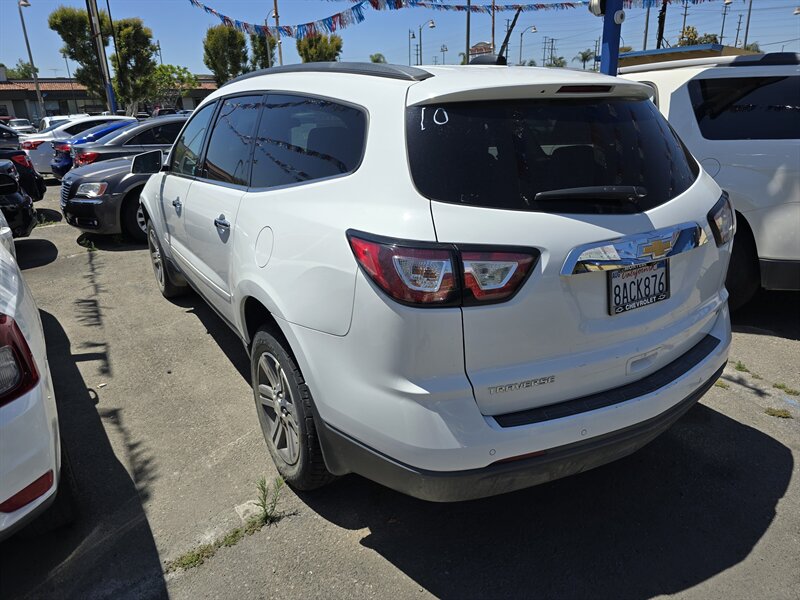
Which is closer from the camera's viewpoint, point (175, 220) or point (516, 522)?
point (516, 522)

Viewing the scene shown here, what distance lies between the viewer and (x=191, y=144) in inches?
164

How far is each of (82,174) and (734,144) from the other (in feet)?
24.4

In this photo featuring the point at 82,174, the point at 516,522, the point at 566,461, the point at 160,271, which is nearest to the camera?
the point at 566,461

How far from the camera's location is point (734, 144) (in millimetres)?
4359

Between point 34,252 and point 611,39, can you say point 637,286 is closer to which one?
point 611,39

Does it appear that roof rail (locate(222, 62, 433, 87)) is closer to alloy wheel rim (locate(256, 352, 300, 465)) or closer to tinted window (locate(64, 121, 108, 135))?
alloy wheel rim (locate(256, 352, 300, 465))

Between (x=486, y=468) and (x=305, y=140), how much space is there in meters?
1.62

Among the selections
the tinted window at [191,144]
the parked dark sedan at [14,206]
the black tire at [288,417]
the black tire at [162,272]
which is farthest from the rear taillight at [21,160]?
the black tire at [288,417]

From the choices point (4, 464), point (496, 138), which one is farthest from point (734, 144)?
point (4, 464)

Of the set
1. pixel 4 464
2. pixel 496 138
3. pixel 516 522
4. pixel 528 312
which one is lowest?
pixel 516 522

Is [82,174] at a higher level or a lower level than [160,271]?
higher

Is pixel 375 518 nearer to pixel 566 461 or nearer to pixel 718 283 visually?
pixel 566 461

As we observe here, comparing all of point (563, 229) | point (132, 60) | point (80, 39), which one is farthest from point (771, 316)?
point (80, 39)

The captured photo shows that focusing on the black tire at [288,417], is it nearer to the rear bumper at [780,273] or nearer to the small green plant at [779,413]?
the small green plant at [779,413]
